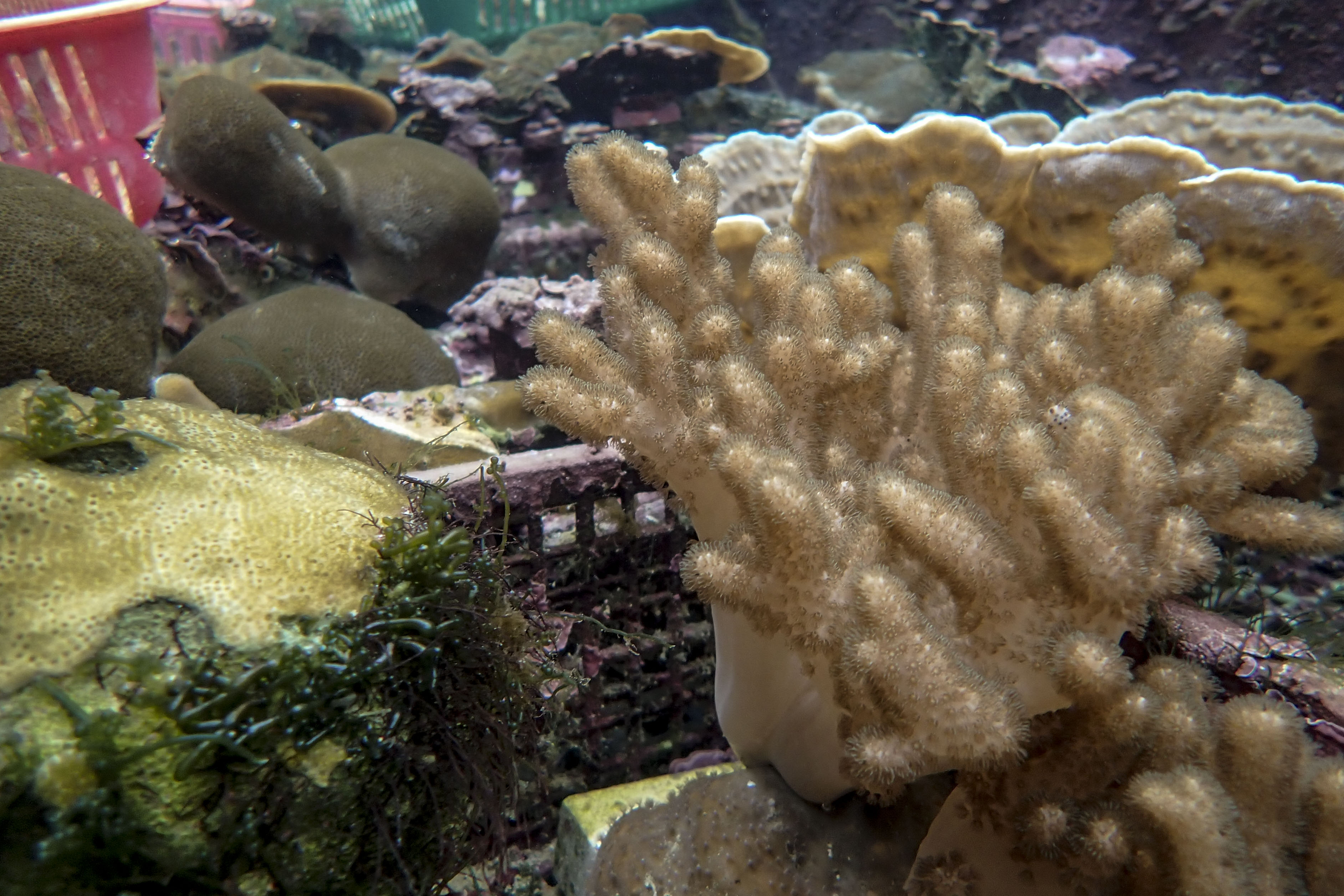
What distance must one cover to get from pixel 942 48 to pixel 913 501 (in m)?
8.61

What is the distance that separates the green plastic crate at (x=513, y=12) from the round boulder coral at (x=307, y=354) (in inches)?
325

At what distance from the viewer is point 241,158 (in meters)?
3.64

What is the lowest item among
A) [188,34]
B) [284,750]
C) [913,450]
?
[284,750]

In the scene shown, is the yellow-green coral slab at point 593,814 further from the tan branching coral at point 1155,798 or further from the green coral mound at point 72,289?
the green coral mound at point 72,289

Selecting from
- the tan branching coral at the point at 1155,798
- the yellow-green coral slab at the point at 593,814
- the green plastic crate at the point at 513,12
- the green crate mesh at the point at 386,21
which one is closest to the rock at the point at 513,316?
the yellow-green coral slab at the point at 593,814

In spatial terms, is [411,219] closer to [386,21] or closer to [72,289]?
[72,289]

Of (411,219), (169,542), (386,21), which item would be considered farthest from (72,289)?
(386,21)

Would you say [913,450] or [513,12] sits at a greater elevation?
[513,12]

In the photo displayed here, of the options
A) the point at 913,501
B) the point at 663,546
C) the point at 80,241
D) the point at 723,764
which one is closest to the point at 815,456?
the point at 913,501

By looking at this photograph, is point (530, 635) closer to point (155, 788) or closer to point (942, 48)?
point (155, 788)

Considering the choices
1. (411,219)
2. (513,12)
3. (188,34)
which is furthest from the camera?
(513,12)

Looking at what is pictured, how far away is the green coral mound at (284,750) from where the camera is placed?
3.43 feet

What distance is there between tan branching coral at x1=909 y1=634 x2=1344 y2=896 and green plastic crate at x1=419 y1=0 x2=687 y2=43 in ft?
36.1

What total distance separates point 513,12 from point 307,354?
9.09m
